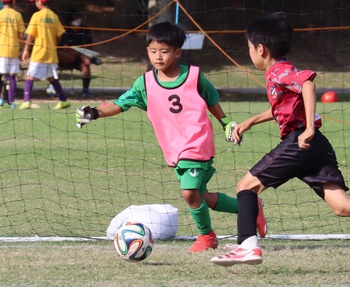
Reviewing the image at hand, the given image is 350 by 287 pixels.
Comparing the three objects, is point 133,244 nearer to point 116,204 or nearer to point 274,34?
point 274,34

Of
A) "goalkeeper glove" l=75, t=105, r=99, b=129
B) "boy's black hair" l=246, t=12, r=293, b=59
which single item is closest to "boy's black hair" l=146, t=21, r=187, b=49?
"goalkeeper glove" l=75, t=105, r=99, b=129

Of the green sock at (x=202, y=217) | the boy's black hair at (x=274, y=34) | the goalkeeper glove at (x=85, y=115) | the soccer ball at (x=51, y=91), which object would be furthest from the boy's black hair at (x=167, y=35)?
the soccer ball at (x=51, y=91)

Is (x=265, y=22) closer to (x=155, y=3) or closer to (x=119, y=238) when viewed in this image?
(x=119, y=238)

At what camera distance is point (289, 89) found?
507 cm

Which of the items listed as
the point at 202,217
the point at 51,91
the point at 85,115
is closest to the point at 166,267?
the point at 202,217

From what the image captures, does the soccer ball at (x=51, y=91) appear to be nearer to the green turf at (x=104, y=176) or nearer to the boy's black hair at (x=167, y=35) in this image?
the green turf at (x=104, y=176)

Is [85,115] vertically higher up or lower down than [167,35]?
lower down

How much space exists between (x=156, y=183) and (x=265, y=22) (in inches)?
161

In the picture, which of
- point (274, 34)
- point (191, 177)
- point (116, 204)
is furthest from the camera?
point (116, 204)

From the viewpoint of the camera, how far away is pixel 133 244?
17.8ft

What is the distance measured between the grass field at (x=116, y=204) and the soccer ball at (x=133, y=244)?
0.09m

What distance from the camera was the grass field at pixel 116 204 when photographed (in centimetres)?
527

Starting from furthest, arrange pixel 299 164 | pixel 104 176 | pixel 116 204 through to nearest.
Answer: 1. pixel 104 176
2. pixel 116 204
3. pixel 299 164

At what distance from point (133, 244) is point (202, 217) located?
768mm
